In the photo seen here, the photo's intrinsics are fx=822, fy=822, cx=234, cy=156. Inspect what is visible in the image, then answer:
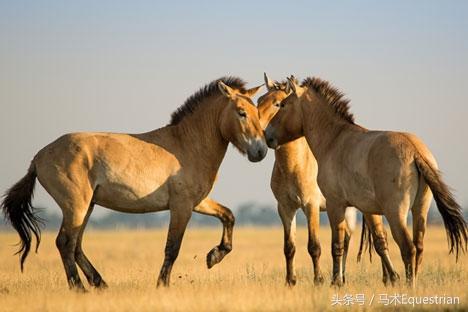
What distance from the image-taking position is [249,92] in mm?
11164

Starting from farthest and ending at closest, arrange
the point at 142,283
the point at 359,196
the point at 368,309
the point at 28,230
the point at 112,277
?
the point at 112,277 → the point at 142,283 → the point at 28,230 → the point at 359,196 → the point at 368,309

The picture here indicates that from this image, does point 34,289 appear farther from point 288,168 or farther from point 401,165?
point 401,165

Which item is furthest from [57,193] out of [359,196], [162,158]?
[359,196]

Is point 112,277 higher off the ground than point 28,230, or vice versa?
point 28,230

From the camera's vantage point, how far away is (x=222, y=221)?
11023 mm

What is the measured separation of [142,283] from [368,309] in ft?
13.1

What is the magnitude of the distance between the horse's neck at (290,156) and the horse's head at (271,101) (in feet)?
1.48

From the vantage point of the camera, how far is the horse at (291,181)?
11.7m

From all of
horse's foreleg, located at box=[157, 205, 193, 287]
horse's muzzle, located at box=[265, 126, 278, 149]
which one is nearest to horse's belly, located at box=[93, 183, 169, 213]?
horse's foreleg, located at box=[157, 205, 193, 287]

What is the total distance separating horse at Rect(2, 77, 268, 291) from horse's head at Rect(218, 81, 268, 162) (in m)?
0.01

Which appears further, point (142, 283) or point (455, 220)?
point (142, 283)

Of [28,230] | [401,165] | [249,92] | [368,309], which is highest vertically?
[249,92]

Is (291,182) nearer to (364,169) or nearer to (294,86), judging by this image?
(294,86)

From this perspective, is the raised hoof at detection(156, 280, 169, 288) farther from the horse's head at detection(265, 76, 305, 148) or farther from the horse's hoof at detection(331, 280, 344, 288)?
the horse's head at detection(265, 76, 305, 148)
